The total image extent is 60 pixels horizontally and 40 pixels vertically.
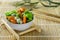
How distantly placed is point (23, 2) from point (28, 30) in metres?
0.36

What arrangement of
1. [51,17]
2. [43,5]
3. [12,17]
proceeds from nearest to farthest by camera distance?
[12,17] → [51,17] → [43,5]

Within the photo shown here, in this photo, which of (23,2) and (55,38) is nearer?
(55,38)

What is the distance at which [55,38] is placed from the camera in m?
0.87

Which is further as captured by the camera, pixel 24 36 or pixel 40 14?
pixel 40 14

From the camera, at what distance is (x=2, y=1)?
123cm

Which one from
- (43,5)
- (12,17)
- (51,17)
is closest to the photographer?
(12,17)

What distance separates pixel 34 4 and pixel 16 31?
343 mm

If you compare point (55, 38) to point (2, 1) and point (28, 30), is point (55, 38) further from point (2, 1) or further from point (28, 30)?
point (2, 1)

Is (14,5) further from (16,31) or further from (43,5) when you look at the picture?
(16,31)

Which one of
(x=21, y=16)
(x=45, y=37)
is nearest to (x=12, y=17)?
(x=21, y=16)

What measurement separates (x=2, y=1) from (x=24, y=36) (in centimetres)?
45

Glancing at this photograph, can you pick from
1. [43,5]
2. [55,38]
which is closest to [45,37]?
[55,38]

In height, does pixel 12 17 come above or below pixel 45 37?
above

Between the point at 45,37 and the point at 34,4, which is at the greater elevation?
the point at 34,4
